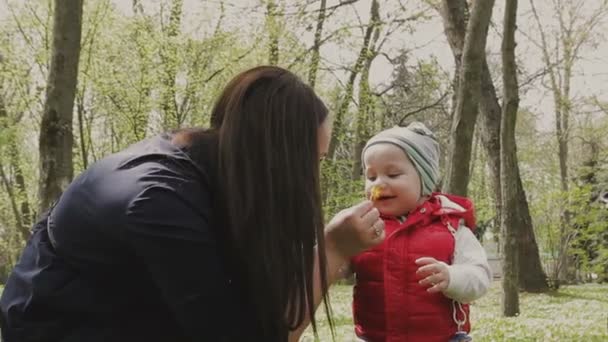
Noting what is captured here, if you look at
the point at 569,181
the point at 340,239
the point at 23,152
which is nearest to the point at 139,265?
the point at 340,239

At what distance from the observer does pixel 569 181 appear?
23.8 m

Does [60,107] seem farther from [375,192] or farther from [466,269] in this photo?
[466,269]

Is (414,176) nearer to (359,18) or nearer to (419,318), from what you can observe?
(419,318)

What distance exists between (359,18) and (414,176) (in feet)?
62.8

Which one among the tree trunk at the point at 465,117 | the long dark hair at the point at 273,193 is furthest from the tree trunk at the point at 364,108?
the long dark hair at the point at 273,193

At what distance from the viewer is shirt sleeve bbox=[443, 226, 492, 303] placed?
88.0 inches

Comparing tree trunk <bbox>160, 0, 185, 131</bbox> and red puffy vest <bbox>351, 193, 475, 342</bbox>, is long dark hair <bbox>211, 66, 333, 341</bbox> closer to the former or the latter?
red puffy vest <bbox>351, 193, 475, 342</bbox>

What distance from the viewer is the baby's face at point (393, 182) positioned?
245 centimetres

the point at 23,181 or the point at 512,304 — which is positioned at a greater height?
the point at 23,181

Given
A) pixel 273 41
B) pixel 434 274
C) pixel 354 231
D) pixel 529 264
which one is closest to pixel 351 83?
pixel 273 41

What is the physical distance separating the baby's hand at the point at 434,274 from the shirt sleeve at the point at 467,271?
2 centimetres

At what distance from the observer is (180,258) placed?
4.93ft

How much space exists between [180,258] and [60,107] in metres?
4.62

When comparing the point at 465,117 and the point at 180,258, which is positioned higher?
the point at 465,117
